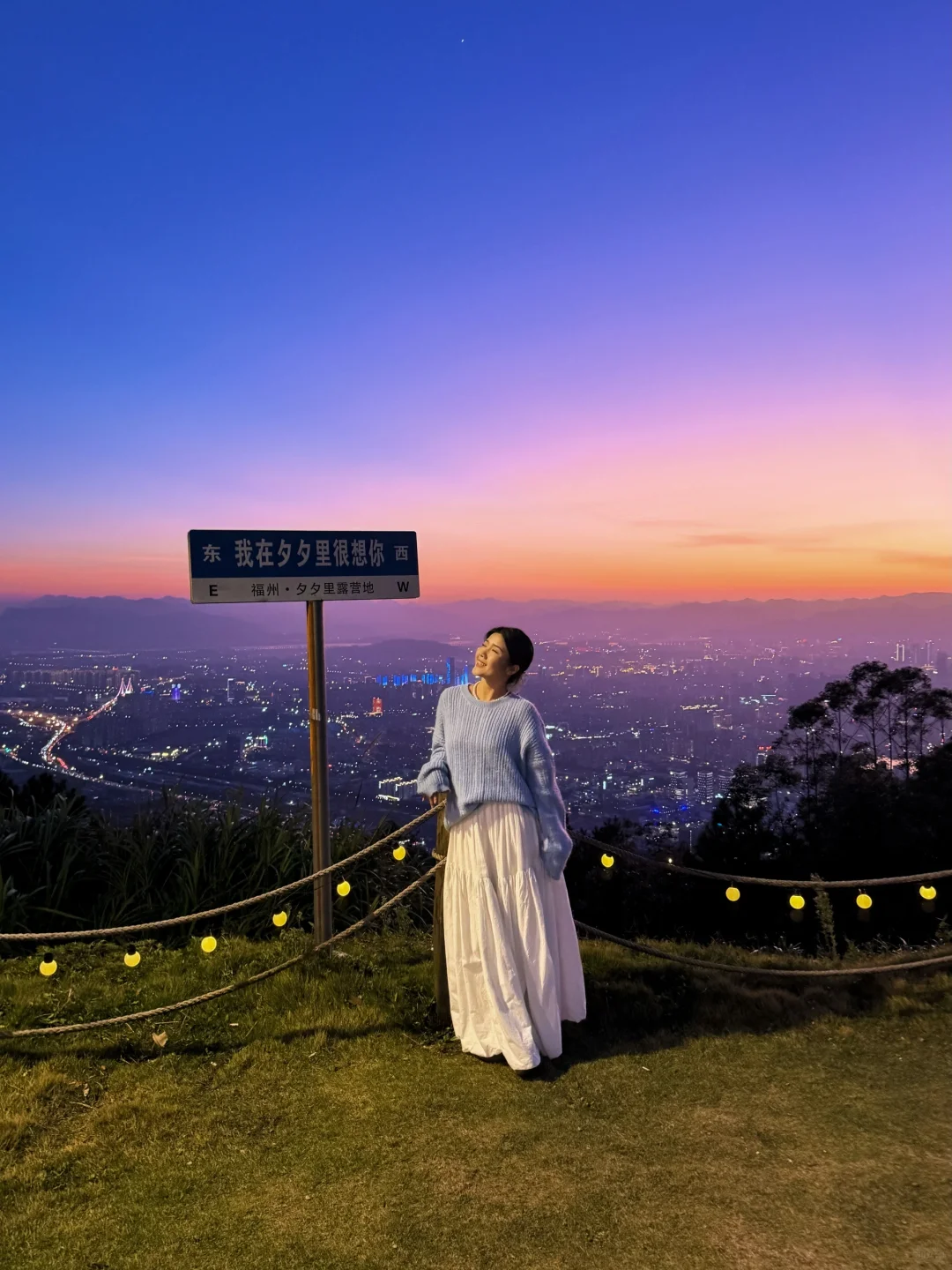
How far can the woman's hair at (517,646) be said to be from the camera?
12.3 ft

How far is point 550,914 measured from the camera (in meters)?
3.74

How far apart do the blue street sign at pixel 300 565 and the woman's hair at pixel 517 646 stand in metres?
A: 1.20

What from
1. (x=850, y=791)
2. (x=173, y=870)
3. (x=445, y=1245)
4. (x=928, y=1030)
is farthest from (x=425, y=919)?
(x=850, y=791)

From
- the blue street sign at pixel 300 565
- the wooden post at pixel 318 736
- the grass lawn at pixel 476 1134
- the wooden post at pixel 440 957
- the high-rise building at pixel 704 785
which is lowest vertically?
the high-rise building at pixel 704 785

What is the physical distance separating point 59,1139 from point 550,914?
2.08 m

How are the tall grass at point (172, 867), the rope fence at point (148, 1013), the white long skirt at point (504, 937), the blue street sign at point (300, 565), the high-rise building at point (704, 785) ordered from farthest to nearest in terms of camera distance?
the high-rise building at point (704, 785)
the tall grass at point (172, 867)
the blue street sign at point (300, 565)
the rope fence at point (148, 1013)
the white long skirt at point (504, 937)

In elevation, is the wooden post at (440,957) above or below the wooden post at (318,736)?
below

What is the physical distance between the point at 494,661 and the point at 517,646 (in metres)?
0.13

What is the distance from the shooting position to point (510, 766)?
3654mm

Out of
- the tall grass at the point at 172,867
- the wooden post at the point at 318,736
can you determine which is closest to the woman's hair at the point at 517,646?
the wooden post at the point at 318,736

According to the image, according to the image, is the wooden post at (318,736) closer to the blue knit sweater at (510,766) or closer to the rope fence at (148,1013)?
the rope fence at (148,1013)

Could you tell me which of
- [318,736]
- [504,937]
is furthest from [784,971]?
[318,736]

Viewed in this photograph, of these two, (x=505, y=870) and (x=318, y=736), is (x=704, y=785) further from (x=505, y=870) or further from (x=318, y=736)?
(x=505, y=870)

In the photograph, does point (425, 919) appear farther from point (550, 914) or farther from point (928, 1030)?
point (928, 1030)
